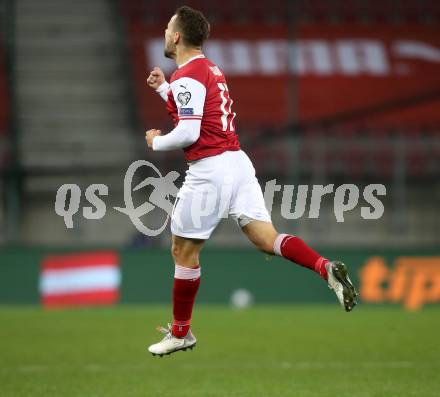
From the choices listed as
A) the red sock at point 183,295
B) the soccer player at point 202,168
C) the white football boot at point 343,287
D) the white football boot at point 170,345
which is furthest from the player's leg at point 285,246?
the white football boot at point 170,345

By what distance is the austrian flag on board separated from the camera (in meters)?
14.4

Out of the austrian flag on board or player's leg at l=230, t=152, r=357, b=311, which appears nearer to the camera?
player's leg at l=230, t=152, r=357, b=311

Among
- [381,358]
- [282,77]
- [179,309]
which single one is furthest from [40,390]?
[282,77]

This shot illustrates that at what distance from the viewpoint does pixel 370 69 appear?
1852 centimetres

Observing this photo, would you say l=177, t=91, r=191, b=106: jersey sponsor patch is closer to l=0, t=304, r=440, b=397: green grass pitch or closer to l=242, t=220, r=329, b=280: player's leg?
l=242, t=220, r=329, b=280: player's leg

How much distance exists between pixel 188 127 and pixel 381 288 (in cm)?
873

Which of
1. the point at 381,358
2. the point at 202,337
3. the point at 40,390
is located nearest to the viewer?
the point at 40,390

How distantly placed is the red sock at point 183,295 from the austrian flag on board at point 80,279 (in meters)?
7.60

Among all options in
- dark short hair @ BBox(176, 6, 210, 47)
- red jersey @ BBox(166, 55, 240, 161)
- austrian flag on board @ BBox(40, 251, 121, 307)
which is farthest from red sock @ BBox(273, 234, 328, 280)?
austrian flag on board @ BBox(40, 251, 121, 307)

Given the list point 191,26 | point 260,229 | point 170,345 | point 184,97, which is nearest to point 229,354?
point 170,345

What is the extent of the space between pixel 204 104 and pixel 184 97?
0.16 metres

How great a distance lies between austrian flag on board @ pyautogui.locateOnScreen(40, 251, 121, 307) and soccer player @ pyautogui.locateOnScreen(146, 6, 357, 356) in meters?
7.70

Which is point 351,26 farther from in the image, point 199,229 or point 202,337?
point 199,229

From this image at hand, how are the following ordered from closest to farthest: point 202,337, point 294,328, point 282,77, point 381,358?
point 381,358 → point 202,337 → point 294,328 → point 282,77
